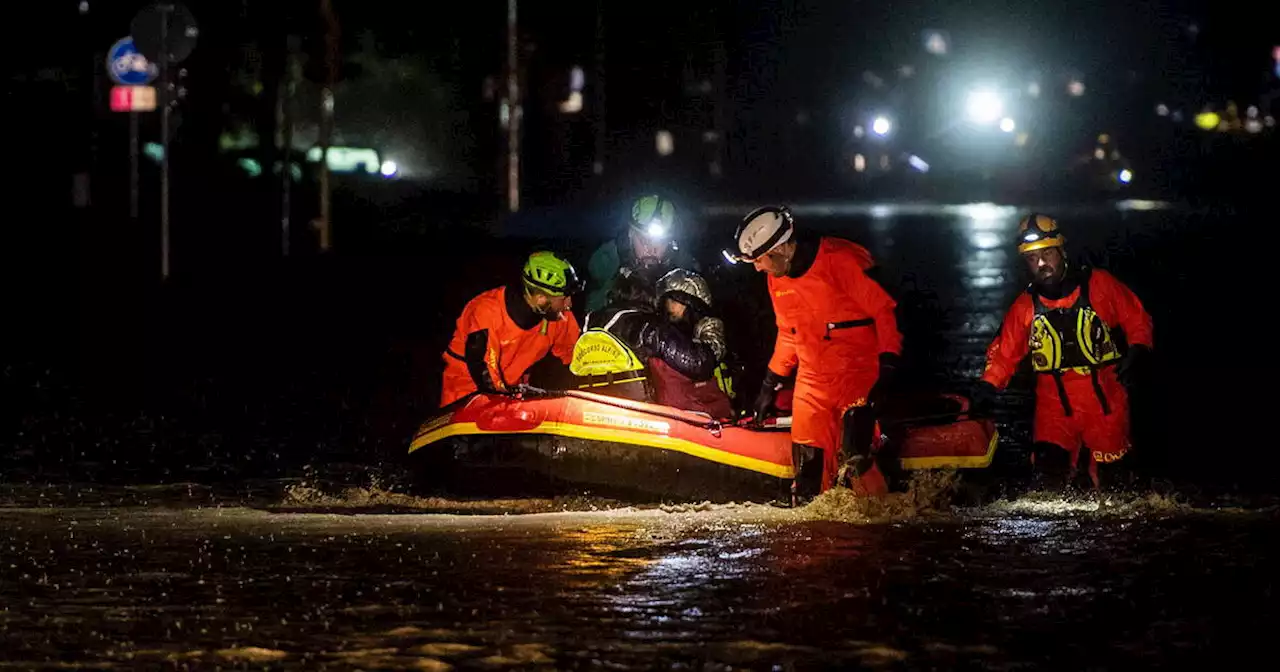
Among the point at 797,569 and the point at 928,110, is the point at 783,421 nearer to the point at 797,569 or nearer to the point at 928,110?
the point at 797,569

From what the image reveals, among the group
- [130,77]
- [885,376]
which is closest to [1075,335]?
[885,376]

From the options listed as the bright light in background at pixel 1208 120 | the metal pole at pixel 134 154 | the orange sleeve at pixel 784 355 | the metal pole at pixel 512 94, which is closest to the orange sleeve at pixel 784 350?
the orange sleeve at pixel 784 355

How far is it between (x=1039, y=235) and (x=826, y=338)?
50.5 inches

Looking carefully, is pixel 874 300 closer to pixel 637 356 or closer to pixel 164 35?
pixel 637 356

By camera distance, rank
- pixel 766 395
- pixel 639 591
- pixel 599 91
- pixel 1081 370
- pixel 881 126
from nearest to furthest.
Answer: pixel 639 591 → pixel 1081 370 → pixel 766 395 → pixel 599 91 → pixel 881 126

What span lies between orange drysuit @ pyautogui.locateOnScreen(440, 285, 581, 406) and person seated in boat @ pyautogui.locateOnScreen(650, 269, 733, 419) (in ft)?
2.42

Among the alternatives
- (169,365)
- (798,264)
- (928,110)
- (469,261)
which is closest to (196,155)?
(469,261)

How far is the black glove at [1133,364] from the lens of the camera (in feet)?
37.0

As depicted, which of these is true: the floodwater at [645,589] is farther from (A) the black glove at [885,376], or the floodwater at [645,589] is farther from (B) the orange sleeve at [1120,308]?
(B) the orange sleeve at [1120,308]

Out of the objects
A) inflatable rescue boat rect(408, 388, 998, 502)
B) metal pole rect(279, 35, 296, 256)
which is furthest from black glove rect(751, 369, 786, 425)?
metal pole rect(279, 35, 296, 256)

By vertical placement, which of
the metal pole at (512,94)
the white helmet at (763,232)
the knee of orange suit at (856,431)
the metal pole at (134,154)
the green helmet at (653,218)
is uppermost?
the metal pole at (512,94)

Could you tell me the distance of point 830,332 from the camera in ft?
36.0

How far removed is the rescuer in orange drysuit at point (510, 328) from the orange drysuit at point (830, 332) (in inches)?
63.9

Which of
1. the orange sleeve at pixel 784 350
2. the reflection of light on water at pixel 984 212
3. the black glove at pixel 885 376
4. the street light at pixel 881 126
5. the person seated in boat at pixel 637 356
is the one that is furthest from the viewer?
the street light at pixel 881 126
